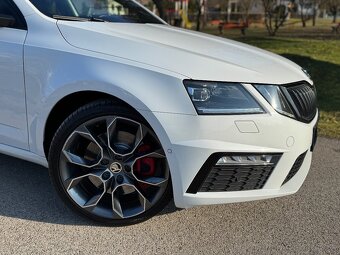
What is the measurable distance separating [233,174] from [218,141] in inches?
10.6

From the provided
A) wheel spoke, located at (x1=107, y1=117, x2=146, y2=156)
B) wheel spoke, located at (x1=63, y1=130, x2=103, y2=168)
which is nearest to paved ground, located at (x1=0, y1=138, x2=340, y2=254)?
wheel spoke, located at (x1=63, y1=130, x2=103, y2=168)

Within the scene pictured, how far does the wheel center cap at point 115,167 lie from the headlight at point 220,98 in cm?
71

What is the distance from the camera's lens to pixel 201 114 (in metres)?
2.58

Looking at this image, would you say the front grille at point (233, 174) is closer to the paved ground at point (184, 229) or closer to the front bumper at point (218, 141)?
the front bumper at point (218, 141)

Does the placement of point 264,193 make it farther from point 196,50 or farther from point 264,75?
point 196,50

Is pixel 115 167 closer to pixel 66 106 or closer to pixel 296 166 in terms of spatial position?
pixel 66 106

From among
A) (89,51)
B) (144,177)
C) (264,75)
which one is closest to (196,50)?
(264,75)

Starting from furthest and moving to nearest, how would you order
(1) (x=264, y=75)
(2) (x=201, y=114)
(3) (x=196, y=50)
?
(3) (x=196, y=50) < (1) (x=264, y=75) < (2) (x=201, y=114)

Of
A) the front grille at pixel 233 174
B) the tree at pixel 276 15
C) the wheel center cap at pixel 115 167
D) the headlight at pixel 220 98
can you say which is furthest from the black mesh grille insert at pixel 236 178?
the tree at pixel 276 15

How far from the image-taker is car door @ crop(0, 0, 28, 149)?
3.03 metres

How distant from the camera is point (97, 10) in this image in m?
3.63

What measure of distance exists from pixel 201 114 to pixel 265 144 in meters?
0.44

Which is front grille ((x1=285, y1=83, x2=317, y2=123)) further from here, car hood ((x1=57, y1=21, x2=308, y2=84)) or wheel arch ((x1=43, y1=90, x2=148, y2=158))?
wheel arch ((x1=43, y1=90, x2=148, y2=158))

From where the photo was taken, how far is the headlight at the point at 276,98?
8.80ft
